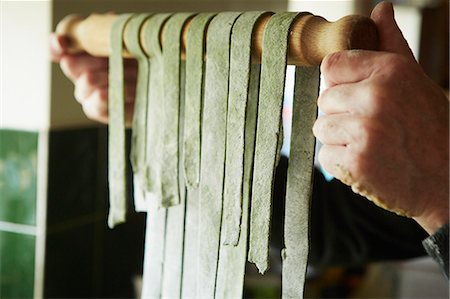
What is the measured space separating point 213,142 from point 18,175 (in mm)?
785

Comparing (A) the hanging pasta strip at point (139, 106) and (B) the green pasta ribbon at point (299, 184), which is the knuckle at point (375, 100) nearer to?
(B) the green pasta ribbon at point (299, 184)

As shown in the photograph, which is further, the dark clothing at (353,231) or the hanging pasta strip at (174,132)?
the dark clothing at (353,231)

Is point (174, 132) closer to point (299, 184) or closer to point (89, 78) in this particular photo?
point (299, 184)

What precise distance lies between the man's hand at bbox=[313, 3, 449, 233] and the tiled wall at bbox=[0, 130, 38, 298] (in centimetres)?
87

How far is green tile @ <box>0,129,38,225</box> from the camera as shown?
1.24m

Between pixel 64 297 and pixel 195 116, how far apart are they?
848mm

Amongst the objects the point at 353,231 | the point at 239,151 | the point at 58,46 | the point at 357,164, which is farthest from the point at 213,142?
the point at 353,231

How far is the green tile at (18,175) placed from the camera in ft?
4.08

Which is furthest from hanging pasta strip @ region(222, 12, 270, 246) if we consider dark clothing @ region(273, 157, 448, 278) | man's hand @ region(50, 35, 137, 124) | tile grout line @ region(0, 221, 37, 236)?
tile grout line @ region(0, 221, 37, 236)

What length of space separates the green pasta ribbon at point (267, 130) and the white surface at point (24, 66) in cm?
79

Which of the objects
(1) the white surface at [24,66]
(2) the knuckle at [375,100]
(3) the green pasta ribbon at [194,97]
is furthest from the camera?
(1) the white surface at [24,66]

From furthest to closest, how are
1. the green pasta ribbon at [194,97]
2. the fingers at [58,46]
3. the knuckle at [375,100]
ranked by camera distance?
the fingers at [58,46]
the green pasta ribbon at [194,97]
the knuckle at [375,100]

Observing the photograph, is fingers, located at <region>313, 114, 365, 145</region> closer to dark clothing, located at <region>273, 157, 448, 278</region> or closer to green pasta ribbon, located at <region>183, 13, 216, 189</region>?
green pasta ribbon, located at <region>183, 13, 216, 189</region>

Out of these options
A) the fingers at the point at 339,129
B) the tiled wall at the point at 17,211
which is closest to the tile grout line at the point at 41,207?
the tiled wall at the point at 17,211
